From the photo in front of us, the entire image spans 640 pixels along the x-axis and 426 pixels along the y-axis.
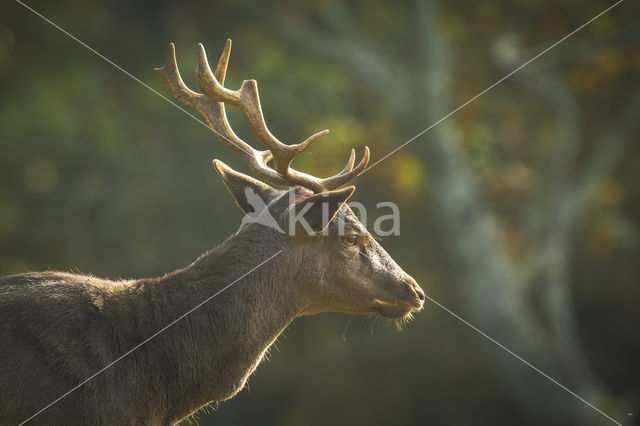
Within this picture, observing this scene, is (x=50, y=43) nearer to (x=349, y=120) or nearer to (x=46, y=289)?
(x=349, y=120)

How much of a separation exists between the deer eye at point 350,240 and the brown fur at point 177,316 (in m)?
0.04

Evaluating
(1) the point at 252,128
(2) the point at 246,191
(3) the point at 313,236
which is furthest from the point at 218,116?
(3) the point at 313,236

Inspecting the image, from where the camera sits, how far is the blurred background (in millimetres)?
15656

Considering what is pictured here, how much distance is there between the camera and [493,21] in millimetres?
18188

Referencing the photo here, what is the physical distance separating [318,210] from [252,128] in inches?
42.3

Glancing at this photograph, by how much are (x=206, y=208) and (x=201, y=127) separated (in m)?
2.31

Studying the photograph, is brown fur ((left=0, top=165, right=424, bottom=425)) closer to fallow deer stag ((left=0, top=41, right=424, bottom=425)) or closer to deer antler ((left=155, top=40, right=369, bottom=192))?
fallow deer stag ((left=0, top=41, right=424, bottom=425))

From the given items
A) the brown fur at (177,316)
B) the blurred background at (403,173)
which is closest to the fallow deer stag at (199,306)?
the brown fur at (177,316)

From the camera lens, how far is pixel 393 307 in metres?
5.76

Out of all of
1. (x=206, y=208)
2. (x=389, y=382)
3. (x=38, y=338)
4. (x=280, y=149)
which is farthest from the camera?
(x=206, y=208)

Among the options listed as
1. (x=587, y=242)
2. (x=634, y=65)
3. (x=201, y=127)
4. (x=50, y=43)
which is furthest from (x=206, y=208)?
(x=634, y=65)

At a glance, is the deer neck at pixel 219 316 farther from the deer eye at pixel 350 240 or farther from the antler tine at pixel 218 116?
the antler tine at pixel 218 116

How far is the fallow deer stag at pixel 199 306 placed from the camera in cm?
463

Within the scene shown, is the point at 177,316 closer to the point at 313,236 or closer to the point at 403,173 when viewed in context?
the point at 313,236
